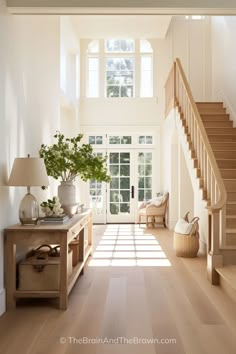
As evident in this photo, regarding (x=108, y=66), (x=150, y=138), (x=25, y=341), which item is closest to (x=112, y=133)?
(x=150, y=138)

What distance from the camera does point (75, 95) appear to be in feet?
29.8

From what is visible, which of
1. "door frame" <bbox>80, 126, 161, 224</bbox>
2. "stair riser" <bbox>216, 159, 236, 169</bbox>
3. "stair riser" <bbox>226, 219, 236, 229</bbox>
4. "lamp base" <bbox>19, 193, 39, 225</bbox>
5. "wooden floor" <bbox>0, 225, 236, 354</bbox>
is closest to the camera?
"wooden floor" <bbox>0, 225, 236, 354</bbox>

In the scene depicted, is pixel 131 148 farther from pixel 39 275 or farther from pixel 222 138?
pixel 39 275

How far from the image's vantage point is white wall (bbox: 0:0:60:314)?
326 centimetres

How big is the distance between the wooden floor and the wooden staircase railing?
1.51 ft

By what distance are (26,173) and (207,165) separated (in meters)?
2.85

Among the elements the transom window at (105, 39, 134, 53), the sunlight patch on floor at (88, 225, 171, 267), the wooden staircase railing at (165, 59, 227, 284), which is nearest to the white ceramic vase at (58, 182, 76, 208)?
the sunlight patch on floor at (88, 225, 171, 267)

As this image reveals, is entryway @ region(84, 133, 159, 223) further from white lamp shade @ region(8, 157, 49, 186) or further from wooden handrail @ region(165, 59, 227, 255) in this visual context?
white lamp shade @ region(8, 157, 49, 186)

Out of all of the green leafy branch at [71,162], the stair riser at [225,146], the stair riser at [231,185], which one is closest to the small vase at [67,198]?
the green leafy branch at [71,162]

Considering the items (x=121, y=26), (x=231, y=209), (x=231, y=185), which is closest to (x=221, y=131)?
(x=231, y=185)

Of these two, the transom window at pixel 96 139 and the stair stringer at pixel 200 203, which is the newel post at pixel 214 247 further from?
the transom window at pixel 96 139

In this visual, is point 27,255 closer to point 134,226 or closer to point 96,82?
point 134,226

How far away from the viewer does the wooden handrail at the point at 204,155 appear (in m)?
4.21

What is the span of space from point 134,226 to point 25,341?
6802mm
